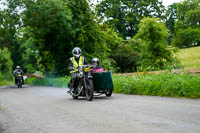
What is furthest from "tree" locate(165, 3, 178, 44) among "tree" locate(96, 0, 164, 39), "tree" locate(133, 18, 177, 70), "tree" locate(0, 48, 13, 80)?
"tree" locate(133, 18, 177, 70)

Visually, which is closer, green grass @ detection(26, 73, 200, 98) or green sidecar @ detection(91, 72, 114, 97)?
green grass @ detection(26, 73, 200, 98)

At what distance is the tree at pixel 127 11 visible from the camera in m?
64.8

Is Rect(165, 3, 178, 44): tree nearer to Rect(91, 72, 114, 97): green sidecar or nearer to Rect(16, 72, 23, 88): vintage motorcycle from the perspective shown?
Rect(16, 72, 23, 88): vintage motorcycle

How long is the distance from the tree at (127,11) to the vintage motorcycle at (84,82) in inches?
2059

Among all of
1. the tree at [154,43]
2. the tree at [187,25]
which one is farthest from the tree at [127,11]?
the tree at [154,43]

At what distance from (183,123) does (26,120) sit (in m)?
3.60

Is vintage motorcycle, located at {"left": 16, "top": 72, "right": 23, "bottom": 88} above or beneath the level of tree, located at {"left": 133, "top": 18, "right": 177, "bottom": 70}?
beneath

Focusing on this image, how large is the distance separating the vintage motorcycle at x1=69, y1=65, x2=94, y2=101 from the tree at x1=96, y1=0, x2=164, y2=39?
52294 millimetres

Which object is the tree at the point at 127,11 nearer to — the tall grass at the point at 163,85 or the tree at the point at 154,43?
the tree at the point at 154,43

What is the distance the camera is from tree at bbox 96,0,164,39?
64.8 metres

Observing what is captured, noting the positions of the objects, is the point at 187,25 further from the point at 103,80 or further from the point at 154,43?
the point at 103,80

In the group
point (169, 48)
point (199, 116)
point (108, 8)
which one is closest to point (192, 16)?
point (108, 8)

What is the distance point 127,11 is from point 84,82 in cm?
5691

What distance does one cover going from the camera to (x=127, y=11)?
6725 centimetres
